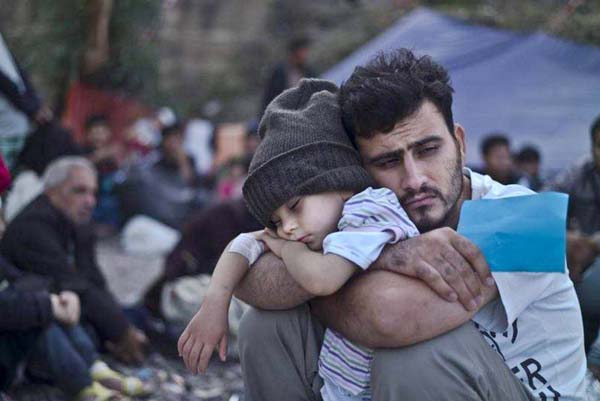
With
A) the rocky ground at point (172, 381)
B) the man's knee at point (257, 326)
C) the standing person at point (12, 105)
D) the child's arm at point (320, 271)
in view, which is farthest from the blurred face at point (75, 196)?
the child's arm at point (320, 271)

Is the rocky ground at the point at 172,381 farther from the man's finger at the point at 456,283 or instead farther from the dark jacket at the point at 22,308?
the man's finger at the point at 456,283

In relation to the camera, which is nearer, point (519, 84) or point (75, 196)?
point (75, 196)

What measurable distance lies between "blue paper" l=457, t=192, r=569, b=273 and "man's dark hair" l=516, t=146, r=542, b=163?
5394 millimetres

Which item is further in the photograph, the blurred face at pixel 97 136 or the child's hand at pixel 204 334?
the blurred face at pixel 97 136

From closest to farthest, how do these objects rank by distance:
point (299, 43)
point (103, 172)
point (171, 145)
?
point (299, 43)
point (103, 172)
point (171, 145)

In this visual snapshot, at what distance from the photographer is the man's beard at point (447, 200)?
274cm

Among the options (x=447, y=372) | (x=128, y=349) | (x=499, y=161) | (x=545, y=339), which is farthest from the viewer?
(x=499, y=161)

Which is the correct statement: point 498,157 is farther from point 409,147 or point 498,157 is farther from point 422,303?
point 422,303

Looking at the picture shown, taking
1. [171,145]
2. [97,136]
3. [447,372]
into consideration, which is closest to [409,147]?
Result: [447,372]

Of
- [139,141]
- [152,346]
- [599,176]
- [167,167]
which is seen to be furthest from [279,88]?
[599,176]

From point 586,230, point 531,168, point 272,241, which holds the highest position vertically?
point 272,241

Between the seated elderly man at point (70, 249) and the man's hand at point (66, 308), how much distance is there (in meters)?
0.23

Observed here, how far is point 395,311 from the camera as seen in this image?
250cm

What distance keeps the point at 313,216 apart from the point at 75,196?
3.08 metres
